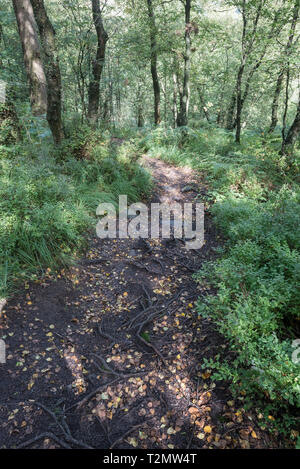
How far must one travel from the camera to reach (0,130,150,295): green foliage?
3650 millimetres

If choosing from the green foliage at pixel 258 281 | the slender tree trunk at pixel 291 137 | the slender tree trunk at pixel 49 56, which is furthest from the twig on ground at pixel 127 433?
the slender tree trunk at pixel 291 137

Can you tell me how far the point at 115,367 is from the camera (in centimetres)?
297

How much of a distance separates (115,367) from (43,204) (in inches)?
108

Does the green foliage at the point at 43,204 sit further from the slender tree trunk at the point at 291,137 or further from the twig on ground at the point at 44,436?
the slender tree trunk at the point at 291,137

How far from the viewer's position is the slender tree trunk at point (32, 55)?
5.26 meters

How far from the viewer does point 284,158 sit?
743 cm

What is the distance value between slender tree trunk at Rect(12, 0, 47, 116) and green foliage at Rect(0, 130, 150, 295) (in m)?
1.03

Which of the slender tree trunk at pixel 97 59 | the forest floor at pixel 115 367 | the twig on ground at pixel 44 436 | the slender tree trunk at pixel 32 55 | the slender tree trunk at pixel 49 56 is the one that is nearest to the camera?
the twig on ground at pixel 44 436

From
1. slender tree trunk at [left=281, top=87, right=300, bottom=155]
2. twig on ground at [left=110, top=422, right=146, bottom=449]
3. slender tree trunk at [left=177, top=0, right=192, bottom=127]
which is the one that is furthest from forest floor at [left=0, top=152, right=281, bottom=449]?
slender tree trunk at [left=177, top=0, right=192, bottom=127]

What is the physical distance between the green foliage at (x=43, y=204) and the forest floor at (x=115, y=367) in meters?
0.33

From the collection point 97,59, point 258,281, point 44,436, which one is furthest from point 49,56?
point 44,436

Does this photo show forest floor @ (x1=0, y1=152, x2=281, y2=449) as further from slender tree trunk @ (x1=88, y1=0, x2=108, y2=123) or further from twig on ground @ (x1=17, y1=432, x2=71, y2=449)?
slender tree trunk @ (x1=88, y1=0, x2=108, y2=123)
